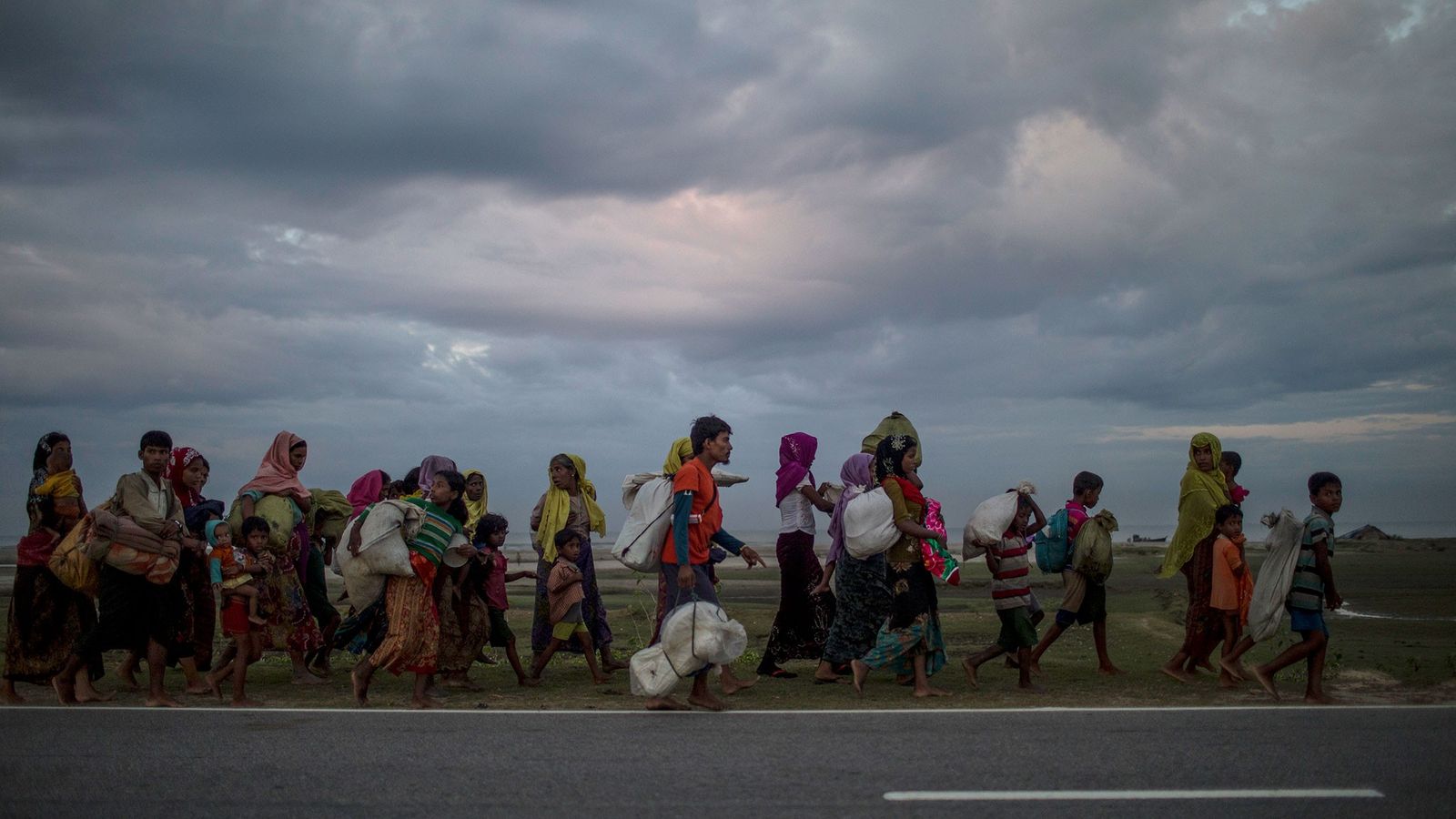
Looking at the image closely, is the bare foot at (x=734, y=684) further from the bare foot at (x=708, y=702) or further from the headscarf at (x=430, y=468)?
the headscarf at (x=430, y=468)

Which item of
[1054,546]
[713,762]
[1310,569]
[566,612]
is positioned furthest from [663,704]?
[1310,569]

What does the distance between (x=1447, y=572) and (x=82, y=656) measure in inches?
1219

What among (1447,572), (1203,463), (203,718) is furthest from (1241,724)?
(1447,572)

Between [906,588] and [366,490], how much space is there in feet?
17.2

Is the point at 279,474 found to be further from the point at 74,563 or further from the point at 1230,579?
the point at 1230,579

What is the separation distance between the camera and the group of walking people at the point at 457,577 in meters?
8.25

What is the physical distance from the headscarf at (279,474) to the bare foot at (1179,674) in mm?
7474

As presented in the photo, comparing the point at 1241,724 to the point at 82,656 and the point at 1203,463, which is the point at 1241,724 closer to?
the point at 1203,463

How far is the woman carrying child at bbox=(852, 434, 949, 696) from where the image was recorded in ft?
28.1

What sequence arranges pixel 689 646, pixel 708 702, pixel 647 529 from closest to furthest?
pixel 689 646, pixel 708 702, pixel 647 529

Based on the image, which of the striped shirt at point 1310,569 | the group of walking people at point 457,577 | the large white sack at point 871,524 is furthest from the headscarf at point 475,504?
the striped shirt at point 1310,569

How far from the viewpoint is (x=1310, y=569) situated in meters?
8.11

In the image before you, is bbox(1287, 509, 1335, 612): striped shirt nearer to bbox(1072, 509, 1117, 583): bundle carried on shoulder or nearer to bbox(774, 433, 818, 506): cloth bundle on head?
bbox(1072, 509, 1117, 583): bundle carried on shoulder

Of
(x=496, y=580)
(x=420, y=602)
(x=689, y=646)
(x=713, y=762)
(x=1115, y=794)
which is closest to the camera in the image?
(x=1115, y=794)
